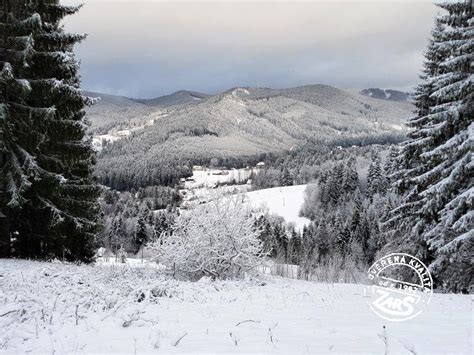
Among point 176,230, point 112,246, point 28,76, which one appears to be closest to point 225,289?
point 176,230

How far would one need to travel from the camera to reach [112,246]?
8319 centimetres

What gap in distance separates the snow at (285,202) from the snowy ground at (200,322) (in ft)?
288

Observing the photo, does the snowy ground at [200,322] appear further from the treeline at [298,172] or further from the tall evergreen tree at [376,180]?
the treeline at [298,172]

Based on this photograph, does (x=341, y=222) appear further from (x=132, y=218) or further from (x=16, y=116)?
(x=16, y=116)

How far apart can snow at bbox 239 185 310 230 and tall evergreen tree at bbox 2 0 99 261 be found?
8245 centimetres

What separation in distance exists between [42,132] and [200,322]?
10321mm

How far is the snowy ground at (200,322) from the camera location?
5312mm

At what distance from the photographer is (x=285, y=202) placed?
116 meters

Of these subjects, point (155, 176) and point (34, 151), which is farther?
point (155, 176)

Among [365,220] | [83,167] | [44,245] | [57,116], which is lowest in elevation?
[365,220]

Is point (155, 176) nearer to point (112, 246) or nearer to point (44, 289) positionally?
point (112, 246)

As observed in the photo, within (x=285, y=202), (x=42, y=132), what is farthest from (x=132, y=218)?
(x=42, y=132)

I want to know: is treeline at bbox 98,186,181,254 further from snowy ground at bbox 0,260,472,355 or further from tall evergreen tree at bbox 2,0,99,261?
snowy ground at bbox 0,260,472,355

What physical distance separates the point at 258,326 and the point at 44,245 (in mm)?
12325
